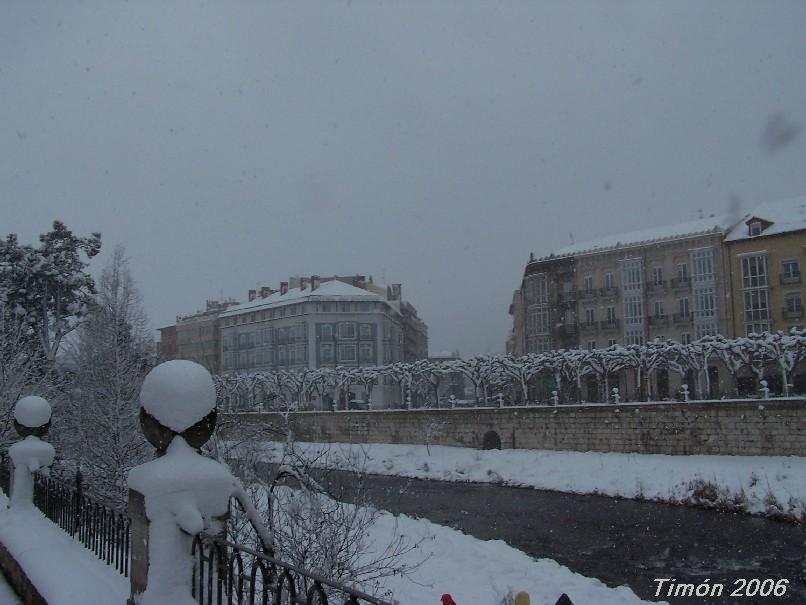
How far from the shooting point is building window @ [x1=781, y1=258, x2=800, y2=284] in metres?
42.6

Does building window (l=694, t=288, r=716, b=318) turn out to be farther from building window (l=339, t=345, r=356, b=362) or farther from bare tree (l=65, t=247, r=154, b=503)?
bare tree (l=65, t=247, r=154, b=503)

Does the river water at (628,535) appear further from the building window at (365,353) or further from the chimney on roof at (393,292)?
the chimney on roof at (393,292)

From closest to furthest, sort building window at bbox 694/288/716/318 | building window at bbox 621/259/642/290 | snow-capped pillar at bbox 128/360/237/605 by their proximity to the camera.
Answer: snow-capped pillar at bbox 128/360/237/605
building window at bbox 694/288/716/318
building window at bbox 621/259/642/290

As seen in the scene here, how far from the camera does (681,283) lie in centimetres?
4762

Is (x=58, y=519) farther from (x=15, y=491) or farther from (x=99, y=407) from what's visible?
(x=99, y=407)

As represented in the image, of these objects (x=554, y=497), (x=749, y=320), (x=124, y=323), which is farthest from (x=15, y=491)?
(x=749, y=320)

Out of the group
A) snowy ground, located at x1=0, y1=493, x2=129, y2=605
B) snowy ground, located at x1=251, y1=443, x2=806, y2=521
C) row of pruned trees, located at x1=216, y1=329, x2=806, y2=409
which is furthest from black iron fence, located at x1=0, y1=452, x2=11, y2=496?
row of pruned trees, located at x1=216, y1=329, x2=806, y2=409

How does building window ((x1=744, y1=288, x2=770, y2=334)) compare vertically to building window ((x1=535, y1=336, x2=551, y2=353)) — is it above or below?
above

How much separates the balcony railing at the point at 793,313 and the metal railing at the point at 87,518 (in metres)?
44.7

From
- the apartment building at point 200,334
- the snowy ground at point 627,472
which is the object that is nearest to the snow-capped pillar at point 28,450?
the snowy ground at point 627,472

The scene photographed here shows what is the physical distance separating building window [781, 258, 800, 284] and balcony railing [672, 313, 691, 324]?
21.6ft

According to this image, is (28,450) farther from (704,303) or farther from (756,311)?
(704,303)

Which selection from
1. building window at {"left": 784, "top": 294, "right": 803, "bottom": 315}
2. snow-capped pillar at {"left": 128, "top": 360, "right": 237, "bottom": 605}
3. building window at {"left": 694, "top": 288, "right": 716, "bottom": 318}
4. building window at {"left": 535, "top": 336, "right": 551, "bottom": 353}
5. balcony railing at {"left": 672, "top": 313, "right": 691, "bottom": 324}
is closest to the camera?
snow-capped pillar at {"left": 128, "top": 360, "right": 237, "bottom": 605}

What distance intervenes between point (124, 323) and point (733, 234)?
134 feet
